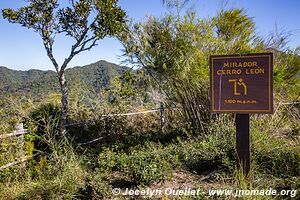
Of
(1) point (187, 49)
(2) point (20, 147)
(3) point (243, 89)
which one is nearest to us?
(3) point (243, 89)

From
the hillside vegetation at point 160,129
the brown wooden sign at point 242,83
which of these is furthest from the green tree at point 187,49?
the brown wooden sign at point 242,83

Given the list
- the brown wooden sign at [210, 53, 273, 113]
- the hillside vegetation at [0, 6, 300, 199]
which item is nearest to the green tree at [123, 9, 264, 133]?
the hillside vegetation at [0, 6, 300, 199]

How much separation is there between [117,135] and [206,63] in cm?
292

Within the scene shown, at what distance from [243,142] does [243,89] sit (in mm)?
694

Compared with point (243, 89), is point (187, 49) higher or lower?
higher

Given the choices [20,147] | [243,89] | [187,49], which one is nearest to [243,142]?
[243,89]

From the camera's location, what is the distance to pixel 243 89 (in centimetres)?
394

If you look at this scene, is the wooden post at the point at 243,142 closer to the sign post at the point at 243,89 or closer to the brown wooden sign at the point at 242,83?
the sign post at the point at 243,89

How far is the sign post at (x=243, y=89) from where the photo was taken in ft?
12.6

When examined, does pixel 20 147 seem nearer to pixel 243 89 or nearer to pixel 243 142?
pixel 243 142

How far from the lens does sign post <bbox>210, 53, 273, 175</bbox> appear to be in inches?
151

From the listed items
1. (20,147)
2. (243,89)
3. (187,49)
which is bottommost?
(20,147)

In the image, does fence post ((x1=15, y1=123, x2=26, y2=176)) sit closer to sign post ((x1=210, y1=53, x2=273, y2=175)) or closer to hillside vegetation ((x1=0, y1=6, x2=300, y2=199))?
hillside vegetation ((x1=0, y1=6, x2=300, y2=199))

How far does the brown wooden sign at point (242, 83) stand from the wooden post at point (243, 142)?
0.14 m
